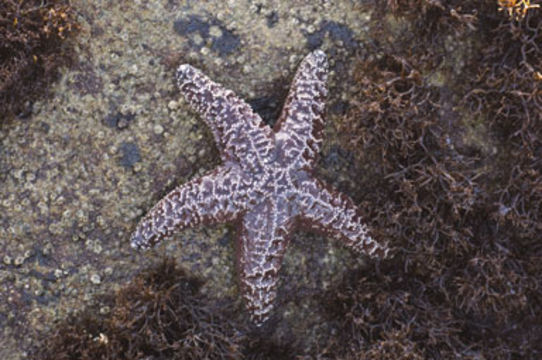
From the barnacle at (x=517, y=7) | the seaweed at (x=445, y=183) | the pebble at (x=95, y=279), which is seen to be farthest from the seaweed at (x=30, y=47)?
the barnacle at (x=517, y=7)

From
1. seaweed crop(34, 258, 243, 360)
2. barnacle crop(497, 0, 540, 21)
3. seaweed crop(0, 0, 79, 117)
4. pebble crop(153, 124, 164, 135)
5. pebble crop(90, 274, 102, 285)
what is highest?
barnacle crop(497, 0, 540, 21)

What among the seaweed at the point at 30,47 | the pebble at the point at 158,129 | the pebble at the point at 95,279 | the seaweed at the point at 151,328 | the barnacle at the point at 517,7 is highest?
the barnacle at the point at 517,7

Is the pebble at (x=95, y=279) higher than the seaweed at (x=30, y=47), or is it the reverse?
the seaweed at (x=30, y=47)

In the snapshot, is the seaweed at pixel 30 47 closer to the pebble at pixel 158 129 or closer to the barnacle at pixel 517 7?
the pebble at pixel 158 129

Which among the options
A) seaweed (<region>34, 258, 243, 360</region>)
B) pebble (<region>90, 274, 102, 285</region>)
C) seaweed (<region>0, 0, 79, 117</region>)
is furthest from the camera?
pebble (<region>90, 274, 102, 285</region>)

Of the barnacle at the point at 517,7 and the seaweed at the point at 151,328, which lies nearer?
the barnacle at the point at 517,7

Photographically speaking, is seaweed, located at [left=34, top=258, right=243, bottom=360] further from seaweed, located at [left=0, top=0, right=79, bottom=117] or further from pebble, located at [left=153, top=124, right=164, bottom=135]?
seaweed, located at [left=0, top=0, right=79, bottom=117]

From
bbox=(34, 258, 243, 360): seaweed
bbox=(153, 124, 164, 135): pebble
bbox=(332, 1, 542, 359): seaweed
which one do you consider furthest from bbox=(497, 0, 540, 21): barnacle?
bbox=(34, 258, 243, 360): seaweed

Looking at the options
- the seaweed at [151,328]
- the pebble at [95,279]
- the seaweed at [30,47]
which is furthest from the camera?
the pebble at [95,279]

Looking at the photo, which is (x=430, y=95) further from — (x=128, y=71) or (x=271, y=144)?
(x=128, y=71)

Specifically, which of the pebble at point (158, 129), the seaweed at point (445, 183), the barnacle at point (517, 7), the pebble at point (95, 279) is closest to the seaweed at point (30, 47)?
the pebble at point (158, 129)

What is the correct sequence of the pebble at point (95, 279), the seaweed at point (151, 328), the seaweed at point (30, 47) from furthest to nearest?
the pebble at point (95, 279), the seaweed at point (151, 328), the seaweed at point (30, 47)

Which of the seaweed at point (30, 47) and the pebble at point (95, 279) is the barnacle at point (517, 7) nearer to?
the seaweed at point (30, 47)
